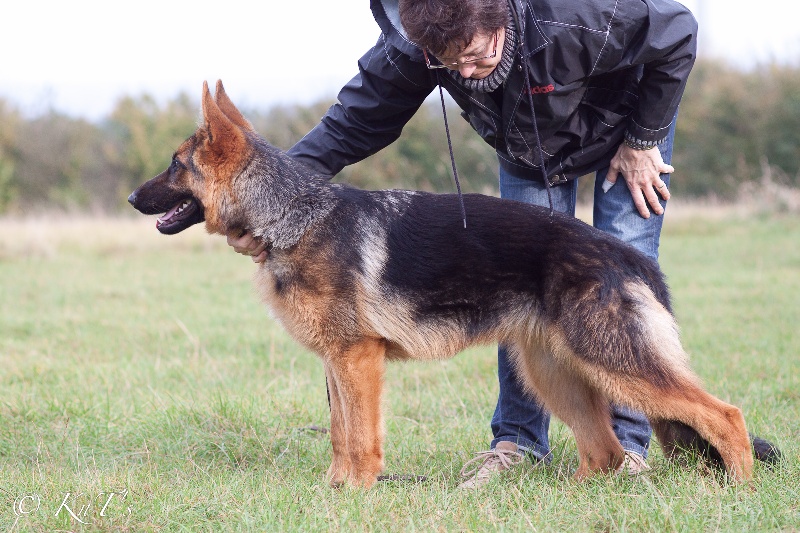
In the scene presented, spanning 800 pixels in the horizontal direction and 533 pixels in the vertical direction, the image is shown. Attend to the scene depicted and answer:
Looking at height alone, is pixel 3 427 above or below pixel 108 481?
below

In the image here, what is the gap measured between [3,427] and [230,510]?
2469 millimetres

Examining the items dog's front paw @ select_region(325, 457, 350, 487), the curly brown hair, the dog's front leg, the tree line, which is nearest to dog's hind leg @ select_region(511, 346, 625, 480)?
the dog's front leg

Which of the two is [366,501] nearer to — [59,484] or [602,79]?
[59,484]

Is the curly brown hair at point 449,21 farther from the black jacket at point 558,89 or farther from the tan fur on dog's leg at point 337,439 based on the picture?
the tan fur on dog's leg at point 337,439

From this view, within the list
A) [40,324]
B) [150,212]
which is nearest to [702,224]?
[40,324]

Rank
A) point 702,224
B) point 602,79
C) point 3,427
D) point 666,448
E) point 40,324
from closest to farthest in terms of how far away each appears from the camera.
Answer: point 666,448, point 602,79, point 3,427, point 40,324, point 702,224

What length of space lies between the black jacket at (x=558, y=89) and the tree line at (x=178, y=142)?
1941 centimetres

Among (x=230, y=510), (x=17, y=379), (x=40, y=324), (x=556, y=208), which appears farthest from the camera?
(x=40, y=324)

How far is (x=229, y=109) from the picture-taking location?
15.0ft

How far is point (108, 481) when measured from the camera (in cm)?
369

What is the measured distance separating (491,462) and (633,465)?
75cm

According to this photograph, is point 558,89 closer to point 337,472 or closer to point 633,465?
point 633,465

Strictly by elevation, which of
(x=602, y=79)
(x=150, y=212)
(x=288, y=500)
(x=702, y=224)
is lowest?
(x=702, y=224)

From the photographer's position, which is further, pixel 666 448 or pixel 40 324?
Result: pixel 40 324
